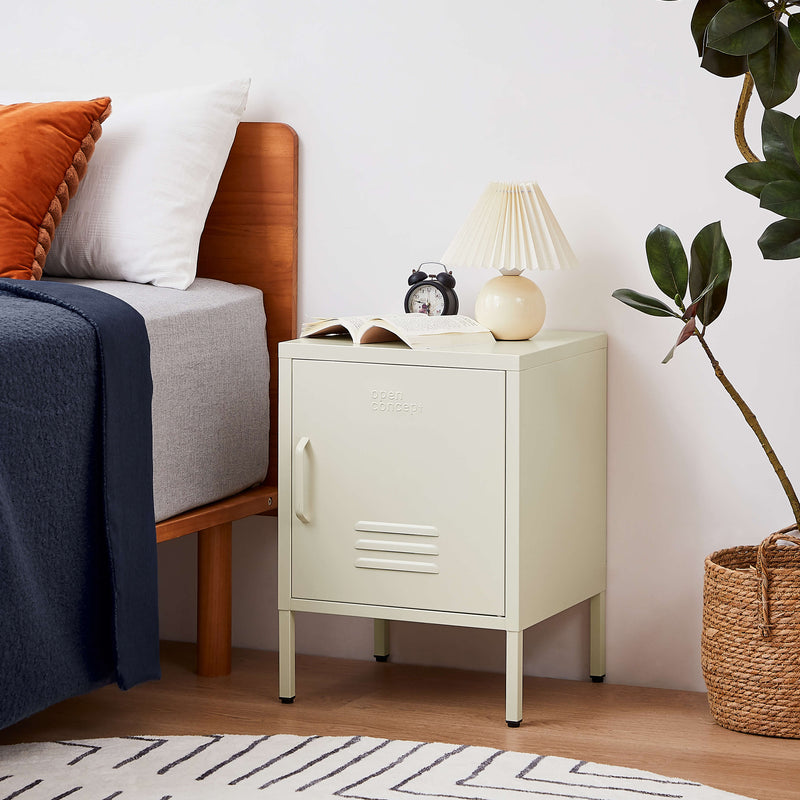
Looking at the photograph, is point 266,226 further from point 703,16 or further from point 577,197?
point 703,16

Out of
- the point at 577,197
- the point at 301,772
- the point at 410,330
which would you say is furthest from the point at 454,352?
the point at 301,772

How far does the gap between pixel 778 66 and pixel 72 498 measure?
1123mm

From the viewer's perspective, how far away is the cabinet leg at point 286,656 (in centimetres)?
217

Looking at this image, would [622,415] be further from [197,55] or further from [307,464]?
[197,55]

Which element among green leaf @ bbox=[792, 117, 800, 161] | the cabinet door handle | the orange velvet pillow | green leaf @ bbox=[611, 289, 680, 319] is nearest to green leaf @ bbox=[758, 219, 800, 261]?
green leaf @ bbox=[792, 117, 800, 161]

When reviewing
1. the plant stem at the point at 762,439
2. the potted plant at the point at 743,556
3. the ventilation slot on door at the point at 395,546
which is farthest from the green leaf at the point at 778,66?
the ventilation slot on door at the point at 395,546

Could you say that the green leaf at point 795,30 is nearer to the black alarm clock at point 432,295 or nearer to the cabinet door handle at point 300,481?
the black alarm clock at point 432,295

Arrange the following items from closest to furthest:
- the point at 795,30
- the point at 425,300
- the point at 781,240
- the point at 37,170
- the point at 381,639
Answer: the point at 795,30
the point at 781,240
the point at 37,170
the point at 425,300
the point at 381,639

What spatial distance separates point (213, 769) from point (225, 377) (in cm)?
70

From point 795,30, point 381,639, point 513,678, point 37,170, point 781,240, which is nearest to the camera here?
point 795,30

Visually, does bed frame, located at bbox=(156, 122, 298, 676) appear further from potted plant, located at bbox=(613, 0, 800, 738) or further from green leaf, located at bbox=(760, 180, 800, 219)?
green leaf, located at bbox=(760, 180, 800, 219)

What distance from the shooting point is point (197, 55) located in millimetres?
2520

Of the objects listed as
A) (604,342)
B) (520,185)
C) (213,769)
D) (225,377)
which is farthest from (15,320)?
(604,342)

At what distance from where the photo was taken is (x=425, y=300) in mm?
2273
